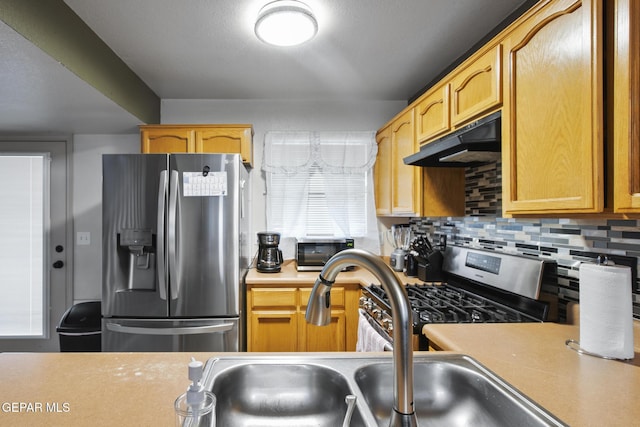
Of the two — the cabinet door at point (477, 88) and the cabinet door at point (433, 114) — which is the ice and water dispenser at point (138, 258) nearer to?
the cabinet door at point (433, 114)

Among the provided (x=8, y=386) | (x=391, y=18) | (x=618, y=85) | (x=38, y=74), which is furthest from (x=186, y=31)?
(x=618, y=85)

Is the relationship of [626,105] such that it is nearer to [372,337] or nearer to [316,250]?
[372,337]

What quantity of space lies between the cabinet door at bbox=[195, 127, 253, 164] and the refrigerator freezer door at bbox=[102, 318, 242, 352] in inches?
50.8

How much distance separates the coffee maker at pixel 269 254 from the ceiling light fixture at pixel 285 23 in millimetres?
1428

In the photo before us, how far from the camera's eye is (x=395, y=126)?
2553 mm

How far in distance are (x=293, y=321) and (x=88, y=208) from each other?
2.11 meters

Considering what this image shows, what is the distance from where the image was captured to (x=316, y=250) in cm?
274

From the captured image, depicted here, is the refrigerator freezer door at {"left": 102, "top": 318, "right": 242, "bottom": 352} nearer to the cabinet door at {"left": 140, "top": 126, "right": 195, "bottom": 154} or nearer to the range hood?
the cabinet door at {"left": 140, "top": 126, "right": 195, "bottom": 154}

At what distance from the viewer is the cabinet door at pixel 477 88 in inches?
56.2

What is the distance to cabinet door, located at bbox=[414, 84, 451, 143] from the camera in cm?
184

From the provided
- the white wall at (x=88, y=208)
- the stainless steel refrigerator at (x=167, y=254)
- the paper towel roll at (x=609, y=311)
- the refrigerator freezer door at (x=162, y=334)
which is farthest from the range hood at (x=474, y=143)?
the white wall at (x=88, y=208)

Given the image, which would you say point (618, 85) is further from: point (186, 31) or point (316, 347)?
point (316, 347)

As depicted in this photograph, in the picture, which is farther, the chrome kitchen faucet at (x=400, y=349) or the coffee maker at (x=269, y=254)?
the coffee maker at (x=269, y=254)

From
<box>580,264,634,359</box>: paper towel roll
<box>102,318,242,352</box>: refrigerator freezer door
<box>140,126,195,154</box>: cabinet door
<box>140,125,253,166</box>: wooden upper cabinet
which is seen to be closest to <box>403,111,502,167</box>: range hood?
<box>580,264,634,359</box>: paper towel roll
